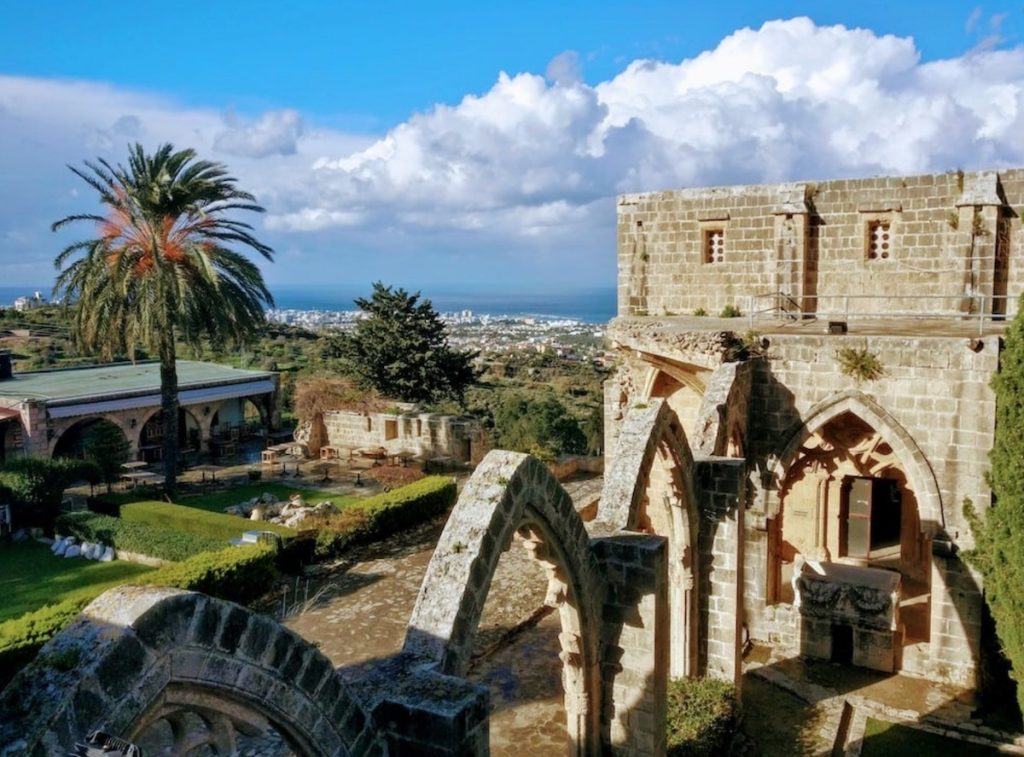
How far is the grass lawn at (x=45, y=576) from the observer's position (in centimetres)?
1397

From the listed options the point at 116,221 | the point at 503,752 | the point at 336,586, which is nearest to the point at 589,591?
the point at 503,752

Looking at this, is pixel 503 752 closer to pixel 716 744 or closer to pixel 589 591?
pixel 716 744

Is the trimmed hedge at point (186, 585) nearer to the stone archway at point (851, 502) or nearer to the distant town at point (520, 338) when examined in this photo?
the stone archway at point (851, 502)

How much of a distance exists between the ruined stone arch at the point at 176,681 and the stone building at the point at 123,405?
21211 millimetres

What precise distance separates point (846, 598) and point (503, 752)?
19.2ft

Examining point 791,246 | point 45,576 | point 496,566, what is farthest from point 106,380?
point 496,566

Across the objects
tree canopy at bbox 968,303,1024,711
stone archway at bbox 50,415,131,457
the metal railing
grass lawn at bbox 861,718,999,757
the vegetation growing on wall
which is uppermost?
the metal railing

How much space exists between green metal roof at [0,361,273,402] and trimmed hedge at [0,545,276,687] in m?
11.9

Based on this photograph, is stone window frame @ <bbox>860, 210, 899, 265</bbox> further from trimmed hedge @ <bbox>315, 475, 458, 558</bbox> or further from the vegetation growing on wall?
trimmed hedge @ <bbox>315, 475, 458, 558</bbox>

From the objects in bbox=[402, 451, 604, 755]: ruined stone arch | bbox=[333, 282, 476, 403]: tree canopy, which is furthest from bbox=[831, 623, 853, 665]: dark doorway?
bbox=[333, 282, 476, 403]: tree canopy

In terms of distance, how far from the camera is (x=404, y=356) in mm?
29031

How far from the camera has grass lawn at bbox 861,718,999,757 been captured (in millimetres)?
10062

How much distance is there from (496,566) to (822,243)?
12.6 meters

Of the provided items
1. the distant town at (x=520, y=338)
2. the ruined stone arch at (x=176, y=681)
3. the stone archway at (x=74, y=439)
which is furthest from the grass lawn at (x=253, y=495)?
the ruined stone arch at (x=176, y=681)
